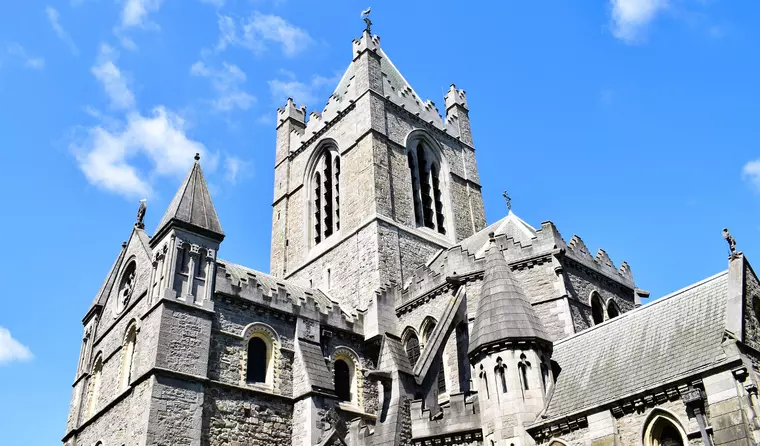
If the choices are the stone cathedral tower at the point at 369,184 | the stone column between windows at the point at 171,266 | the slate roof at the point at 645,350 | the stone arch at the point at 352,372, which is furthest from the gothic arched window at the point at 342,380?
the slate roof at the point at 645,350

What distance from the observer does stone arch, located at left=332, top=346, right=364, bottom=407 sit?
22781 mm

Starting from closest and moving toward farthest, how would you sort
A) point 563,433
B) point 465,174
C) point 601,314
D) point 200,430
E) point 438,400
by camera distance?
point 563,433, point 200,430, point 438,400, point 601,314, point 465,174

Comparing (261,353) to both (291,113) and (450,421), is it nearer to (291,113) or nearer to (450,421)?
(450,421)

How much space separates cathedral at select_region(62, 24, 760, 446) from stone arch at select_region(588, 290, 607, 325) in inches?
3.0

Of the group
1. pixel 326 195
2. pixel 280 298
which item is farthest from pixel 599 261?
pixel 326 195

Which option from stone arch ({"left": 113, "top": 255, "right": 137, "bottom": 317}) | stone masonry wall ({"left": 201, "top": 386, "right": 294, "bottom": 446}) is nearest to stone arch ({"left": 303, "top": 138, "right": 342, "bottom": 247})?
stone arch ({"left": 113, "top": 255, "right": 137, "bottom": 317})

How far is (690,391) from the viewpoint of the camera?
12.9 m

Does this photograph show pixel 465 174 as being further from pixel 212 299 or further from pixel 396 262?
pixel 212 299

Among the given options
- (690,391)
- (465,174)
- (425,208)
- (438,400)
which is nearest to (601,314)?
(438,400)

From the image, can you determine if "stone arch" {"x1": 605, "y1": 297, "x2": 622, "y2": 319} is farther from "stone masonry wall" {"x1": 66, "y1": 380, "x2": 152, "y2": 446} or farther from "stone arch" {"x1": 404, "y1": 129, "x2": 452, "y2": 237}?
"stone masonry wall" {"x1": 66, "y1": 380, "x2": 152, "y2": 446}

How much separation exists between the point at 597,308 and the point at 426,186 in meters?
12.3

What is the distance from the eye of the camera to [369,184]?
29.0 metres

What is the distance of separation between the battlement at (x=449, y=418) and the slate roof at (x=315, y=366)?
4.33 meters

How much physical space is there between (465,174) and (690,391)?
73.0 feet
